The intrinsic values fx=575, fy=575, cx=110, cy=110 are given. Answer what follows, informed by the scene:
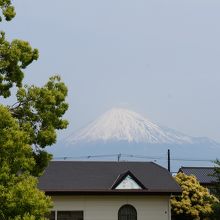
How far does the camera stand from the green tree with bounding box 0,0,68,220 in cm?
1277

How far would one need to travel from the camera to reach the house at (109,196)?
3312 cm

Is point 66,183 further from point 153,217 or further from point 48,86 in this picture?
point 48,86

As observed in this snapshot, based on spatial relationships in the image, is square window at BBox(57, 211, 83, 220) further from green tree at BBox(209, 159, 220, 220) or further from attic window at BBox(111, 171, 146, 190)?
green tree at BBox(209, 159, 220, 220)

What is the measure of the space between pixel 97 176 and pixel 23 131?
22089 mm

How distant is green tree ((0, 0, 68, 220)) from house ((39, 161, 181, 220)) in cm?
1804

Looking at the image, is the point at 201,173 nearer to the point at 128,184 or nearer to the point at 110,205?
the point at 128,184

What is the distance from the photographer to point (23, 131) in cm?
1371

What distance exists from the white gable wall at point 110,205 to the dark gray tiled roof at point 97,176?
692mm

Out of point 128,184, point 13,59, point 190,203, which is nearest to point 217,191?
point 128,184

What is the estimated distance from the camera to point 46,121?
14.7 meters

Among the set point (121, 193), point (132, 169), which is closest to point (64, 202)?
point (121, 193)

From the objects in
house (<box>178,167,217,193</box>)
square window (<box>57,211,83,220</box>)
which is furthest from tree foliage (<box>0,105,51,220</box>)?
house (<box>178,167,217,193</box>)

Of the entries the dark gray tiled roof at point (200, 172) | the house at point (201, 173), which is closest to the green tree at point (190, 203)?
the house at point (201, 173)

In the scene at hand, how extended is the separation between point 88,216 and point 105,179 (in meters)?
2.68
